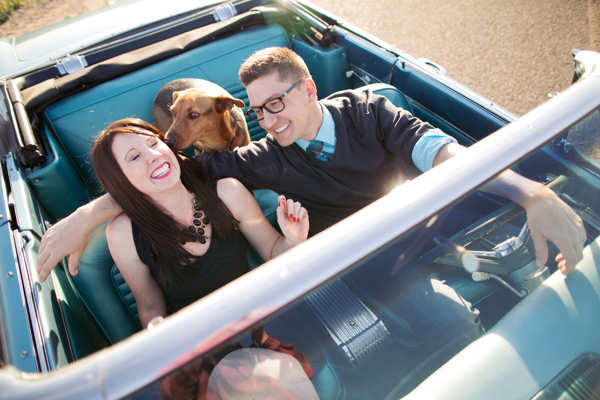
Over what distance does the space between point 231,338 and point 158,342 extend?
0.13 metres

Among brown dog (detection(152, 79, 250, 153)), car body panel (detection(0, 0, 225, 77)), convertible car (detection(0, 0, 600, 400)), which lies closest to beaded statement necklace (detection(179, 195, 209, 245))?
convertible car (detection(0, 0, 600, 400))

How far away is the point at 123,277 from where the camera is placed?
1569 mm

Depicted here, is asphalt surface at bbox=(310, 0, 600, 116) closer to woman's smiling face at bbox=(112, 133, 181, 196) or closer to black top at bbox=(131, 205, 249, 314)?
black top at bbox=(131, 205, 249, 314)

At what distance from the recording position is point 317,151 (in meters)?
1.73

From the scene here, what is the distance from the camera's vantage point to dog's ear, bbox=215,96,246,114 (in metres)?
2.28

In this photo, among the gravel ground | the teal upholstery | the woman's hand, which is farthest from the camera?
Answer: the gravel ground

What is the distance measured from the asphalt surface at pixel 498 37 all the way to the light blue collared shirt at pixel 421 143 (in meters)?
2.14

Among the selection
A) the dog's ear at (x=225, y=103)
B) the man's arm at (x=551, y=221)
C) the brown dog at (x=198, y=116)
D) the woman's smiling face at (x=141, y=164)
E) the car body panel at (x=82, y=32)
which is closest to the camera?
the man's arm at (x=551, y=221)

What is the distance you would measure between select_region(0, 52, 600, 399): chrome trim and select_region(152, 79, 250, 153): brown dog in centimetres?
147

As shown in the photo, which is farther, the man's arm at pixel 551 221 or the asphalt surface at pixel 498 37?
the asphalt surface at pixel 498 37

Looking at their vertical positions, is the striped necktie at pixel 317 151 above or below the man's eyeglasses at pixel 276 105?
below

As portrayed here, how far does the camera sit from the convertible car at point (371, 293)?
66 centimetres

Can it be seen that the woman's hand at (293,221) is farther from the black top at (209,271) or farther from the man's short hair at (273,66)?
the man's short hair at (273,66)

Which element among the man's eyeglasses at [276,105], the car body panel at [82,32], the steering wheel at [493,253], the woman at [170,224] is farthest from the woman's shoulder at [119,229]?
the car body panel at [82,32]
